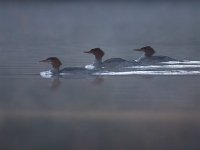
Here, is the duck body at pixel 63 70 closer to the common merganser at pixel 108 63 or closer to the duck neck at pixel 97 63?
the common merganser at pixel 108 63

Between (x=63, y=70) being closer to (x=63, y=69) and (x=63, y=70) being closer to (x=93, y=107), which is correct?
(x=63, y=69)

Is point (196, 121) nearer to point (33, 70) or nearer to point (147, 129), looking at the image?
point (147, 129)

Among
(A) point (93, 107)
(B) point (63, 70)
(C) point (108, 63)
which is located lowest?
(A) point (93, 107)

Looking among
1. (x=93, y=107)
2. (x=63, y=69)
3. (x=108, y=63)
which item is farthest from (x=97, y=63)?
(x=93, y=107)

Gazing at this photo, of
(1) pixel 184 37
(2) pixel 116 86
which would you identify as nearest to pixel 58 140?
(2) pixel 116 86

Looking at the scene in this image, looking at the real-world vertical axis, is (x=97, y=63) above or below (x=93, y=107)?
above

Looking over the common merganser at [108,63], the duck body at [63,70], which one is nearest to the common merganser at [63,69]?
the duck body at [63,70]

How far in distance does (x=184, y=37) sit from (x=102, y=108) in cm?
859

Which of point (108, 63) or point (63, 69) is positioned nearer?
point (63, 69)

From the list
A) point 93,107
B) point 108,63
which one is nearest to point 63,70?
point 108,63

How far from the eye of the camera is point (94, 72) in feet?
31.8

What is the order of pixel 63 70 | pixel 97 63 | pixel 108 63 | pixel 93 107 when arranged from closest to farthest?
pixel 93 107 → pixel 63 70 → pixel 108 63 → pixel 97 63

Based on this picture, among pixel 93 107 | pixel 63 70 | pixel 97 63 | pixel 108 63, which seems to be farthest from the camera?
pixel 97 63

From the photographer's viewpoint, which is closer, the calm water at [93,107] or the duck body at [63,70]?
the calm water at [93,107]
